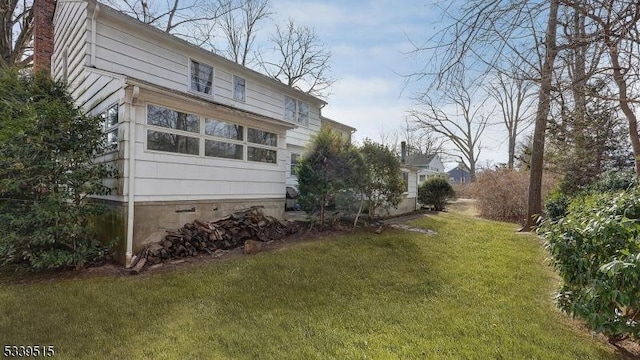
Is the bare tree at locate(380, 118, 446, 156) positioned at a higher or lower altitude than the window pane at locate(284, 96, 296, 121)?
higher

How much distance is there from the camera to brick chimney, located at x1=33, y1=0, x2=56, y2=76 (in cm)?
1045

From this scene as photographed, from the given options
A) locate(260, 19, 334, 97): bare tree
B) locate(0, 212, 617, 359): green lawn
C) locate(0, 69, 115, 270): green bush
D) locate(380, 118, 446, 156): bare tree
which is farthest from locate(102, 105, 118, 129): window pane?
locate(380, 118, 446, 156): bare tree

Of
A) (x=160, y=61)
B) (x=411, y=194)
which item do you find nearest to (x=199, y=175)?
(x=160, y=61)

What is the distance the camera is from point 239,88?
1124 cm

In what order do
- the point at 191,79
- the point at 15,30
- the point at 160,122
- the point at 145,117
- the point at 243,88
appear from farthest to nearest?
the point at 15,30 < the point at 243,88 < the point at 191,79 < the point at 160,122 < the point at 145,117

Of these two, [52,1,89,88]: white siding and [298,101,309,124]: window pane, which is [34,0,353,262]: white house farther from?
[298,101,309,124]: window pane

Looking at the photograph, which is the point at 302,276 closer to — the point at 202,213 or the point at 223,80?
the point at 202,213

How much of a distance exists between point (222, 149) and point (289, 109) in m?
6.43

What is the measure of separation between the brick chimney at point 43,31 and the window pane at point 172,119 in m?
7.59

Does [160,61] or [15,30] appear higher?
[15,30]

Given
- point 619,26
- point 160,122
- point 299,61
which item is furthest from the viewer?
point 299,61

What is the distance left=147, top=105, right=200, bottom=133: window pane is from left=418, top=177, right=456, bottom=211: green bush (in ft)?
44.4

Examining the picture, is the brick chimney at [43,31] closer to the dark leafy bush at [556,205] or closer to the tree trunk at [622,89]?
the tree trunk at [622,89]

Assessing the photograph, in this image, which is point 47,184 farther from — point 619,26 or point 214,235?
point 619,26
